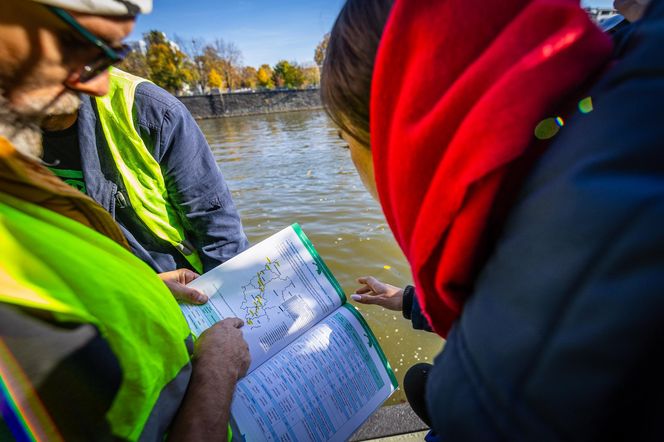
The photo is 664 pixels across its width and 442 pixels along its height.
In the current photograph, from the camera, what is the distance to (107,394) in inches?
26.7

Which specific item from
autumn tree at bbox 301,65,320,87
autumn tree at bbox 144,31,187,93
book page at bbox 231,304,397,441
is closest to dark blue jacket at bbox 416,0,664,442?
book page at bbox 231,304,397,441

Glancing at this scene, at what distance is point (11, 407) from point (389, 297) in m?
1.48

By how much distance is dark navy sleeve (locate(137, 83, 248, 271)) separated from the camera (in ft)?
5.12

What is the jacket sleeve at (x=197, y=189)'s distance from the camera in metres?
1.60

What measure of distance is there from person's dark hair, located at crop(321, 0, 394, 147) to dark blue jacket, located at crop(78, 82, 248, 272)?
107 centimetres

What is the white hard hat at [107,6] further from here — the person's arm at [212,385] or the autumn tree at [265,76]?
the autumn tree at [265,76]

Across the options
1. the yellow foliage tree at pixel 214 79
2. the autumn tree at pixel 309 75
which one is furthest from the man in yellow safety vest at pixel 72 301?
the autumn tree at pixel 309 75

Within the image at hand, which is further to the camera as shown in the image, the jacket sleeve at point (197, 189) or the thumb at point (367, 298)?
the thumb at point (367, 298)

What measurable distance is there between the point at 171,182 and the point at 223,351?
94 cm

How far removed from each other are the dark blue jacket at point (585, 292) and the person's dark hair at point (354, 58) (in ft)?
1.29

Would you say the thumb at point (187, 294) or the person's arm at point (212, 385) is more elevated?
the thumb at point (187, 294)

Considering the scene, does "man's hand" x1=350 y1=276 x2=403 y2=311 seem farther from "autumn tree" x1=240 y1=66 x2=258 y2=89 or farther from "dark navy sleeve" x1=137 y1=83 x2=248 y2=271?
"autumn tree" x1=240 y1=66 x2=258 y2=89

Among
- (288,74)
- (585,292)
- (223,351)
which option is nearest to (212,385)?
(223,351)

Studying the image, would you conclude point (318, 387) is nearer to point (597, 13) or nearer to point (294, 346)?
point (294, 346)
